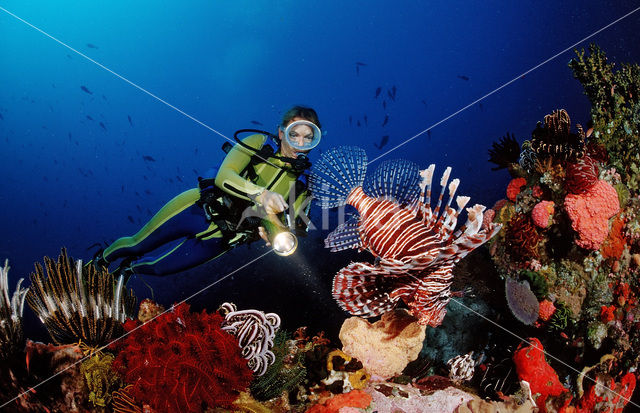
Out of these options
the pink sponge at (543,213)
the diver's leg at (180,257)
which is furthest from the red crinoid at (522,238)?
the diver's leg at (180,257)

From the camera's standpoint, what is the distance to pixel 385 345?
3.54 m

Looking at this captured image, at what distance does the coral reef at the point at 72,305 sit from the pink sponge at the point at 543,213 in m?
5.64

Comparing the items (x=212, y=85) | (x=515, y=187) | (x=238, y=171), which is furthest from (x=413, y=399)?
(x=212, y=85)

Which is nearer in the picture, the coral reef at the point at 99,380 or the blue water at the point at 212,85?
the coral reef at the point at 99,380

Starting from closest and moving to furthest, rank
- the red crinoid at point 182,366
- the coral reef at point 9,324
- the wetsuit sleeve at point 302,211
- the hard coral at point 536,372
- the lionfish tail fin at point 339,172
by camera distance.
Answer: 1. the red crinoid at point 182,366
2. the coral reef at point 9,324
3. the hard coral at point 536,372
4. the lionfish tail fin at point 339,172
5. the wetsuit sleeve at point 302,211

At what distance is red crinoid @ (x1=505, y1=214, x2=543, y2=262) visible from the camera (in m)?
4.42

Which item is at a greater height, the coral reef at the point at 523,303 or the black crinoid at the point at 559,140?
the black crinoid at the point at 559,140

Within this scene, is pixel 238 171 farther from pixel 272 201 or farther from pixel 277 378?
pixel 277 378

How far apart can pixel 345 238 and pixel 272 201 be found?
0.93 metres

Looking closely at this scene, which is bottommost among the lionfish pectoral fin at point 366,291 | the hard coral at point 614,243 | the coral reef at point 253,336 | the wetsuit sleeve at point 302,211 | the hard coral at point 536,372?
the hard coral at point 536,372

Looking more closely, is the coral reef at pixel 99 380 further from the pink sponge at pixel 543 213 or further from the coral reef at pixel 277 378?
the pink sponge at pixel 543 213

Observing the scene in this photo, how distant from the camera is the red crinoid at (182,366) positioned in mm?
2518

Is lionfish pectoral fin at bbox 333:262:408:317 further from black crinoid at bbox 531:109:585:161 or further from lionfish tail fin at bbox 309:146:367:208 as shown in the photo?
black crinoid at bbox 531:109:585:161

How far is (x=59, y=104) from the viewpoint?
24500mm
